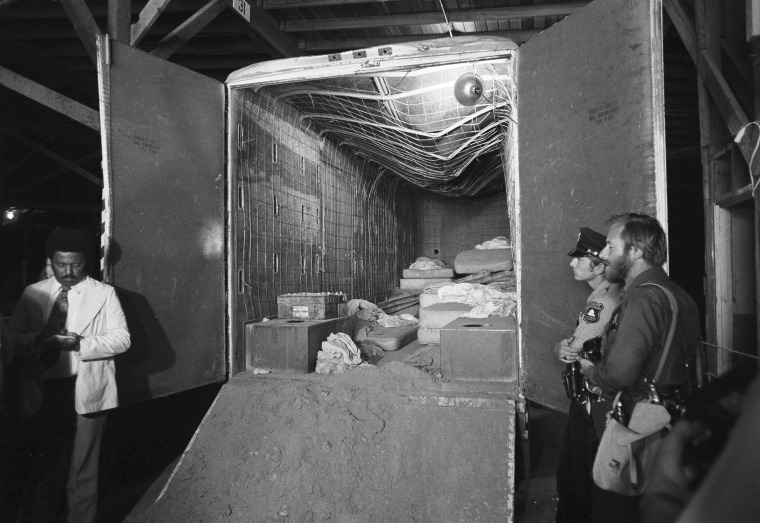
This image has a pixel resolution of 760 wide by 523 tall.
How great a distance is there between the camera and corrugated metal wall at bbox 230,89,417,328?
3.89 metres

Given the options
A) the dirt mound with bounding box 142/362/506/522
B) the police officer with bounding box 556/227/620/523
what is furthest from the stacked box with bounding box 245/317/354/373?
the police officer with bounding box 556/227/620/523

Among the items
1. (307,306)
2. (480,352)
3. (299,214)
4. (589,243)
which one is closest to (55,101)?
(299,214)

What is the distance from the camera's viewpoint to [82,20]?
329 centimetres

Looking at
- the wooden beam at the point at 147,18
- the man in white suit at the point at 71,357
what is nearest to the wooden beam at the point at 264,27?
the wooden beam at the point at 147,18

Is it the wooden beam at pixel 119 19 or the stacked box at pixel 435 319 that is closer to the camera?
the wooden beam at pixel 119 19

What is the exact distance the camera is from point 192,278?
336 cm

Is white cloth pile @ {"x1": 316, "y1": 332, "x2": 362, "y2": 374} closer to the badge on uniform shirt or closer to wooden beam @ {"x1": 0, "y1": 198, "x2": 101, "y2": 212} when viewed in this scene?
the badge on uniform shirt

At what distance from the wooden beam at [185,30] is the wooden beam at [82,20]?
1.54ft

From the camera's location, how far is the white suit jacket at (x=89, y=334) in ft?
7.98

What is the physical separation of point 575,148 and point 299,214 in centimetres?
285

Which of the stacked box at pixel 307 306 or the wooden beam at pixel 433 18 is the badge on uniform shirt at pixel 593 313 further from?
the wooden beam at pixel 433 18

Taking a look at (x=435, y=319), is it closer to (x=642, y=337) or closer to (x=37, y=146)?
(x=642, y=337)

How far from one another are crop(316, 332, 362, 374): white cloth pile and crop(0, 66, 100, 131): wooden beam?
2.39m

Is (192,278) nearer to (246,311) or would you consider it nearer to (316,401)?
(246,311)
